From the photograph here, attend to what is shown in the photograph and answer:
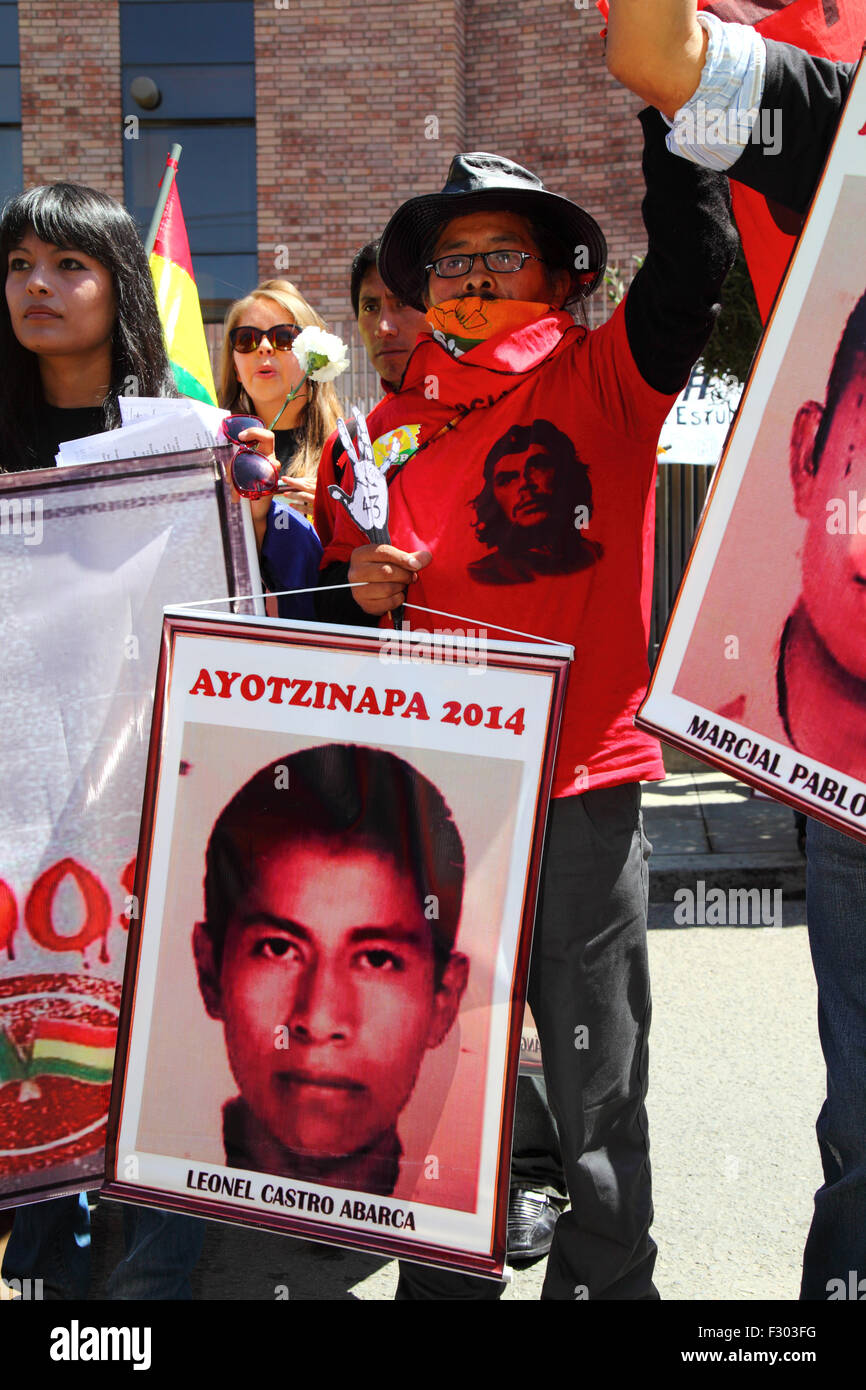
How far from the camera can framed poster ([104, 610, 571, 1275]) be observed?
5.97 feet

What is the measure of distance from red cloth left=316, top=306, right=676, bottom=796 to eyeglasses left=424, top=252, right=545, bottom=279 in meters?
0.12

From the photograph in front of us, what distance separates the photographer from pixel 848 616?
5.35 feet

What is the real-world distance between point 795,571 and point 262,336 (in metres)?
2.40

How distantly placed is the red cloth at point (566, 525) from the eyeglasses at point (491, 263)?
118mm

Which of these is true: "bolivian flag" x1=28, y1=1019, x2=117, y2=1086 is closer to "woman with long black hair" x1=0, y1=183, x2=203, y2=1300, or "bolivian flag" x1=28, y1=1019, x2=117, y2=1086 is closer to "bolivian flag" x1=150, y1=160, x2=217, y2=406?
"woman with long black hair" x1=0, y1=183, x2=203, y2=1300

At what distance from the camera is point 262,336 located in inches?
144

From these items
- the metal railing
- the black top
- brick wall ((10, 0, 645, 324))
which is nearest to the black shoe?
the black top

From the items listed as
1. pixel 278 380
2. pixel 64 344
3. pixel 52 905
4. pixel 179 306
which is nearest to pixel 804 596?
pixel 52 905

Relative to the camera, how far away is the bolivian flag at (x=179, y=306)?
3.93 m

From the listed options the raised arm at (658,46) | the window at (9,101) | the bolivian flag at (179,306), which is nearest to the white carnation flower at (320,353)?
the bolivian flag at (179,306)

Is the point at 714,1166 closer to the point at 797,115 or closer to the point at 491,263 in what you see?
the point at 491,263

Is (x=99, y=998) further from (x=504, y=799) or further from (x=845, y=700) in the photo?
(x=845, y=700)
